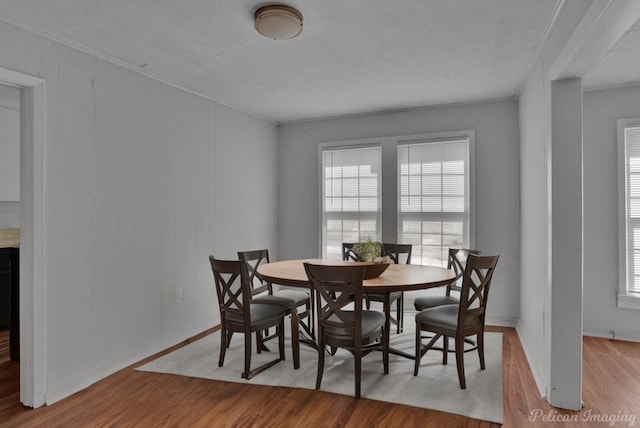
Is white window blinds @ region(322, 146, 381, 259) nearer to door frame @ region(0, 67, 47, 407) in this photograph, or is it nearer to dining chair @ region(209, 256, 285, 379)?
dining chair @ region(209, 256, 285, 379)

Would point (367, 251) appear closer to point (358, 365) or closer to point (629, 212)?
point (358, 365)

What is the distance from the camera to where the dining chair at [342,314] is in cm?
269

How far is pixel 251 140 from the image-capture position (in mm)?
5105

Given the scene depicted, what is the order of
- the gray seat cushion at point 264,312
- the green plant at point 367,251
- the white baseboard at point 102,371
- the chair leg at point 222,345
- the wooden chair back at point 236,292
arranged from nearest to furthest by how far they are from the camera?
the white baseboard at point 102,371
the wooden chair back at point 236,292
the gray seat cushion at point 264,312
the chair leg at point 222,345
the green plant at point 367,251

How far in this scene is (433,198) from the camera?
15.8 ft

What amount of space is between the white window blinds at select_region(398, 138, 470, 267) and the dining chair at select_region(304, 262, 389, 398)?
214 cm

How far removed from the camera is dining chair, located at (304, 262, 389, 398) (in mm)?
2689

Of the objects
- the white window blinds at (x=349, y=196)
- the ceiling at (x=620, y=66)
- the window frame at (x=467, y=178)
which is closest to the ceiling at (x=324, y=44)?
the ceiling at (x=620, y=66)

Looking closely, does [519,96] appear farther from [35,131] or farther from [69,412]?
[69,412]

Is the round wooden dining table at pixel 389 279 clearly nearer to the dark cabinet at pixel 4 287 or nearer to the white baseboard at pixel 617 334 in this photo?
the white baseboard at pixel 617 334

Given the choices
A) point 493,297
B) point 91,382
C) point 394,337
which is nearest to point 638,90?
point 493,297

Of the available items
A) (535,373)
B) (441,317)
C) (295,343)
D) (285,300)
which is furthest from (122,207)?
(535,373)

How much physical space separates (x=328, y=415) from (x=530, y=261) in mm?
2318

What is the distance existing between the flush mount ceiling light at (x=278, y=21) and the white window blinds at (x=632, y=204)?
11.5ft
